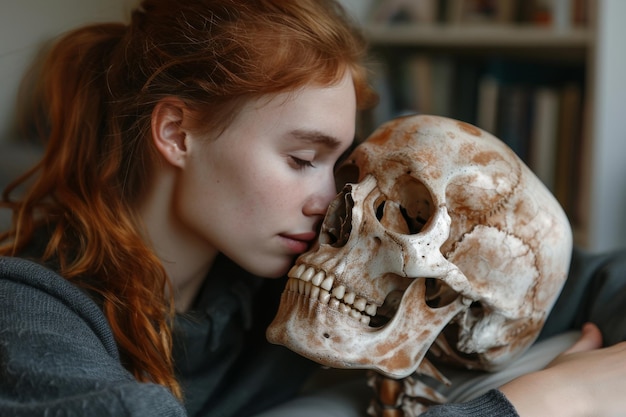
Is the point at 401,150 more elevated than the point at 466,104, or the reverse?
the point at 401,150

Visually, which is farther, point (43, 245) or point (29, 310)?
point (43, 245)

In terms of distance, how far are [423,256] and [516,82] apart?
158cm

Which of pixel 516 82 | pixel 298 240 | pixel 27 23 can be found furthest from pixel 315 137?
pixel 27 23

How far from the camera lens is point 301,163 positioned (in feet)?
3.67

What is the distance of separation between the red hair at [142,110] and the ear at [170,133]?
16 millimetres

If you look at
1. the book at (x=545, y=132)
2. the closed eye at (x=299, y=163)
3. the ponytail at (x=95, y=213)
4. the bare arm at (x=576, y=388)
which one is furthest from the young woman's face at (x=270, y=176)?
the book at (x=545, y=132)

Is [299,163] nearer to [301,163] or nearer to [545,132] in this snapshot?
[301,163]

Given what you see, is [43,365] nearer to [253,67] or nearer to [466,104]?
[253,67]

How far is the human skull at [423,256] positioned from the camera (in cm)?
99

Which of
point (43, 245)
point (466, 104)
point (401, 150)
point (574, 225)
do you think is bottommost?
point (574, 225)

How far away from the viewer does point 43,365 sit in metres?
0.84

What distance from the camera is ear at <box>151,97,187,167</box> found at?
3.71 feet

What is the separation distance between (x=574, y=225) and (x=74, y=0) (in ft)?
→ 5.82

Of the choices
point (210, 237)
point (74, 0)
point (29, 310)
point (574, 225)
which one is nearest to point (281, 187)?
point (210, 237)
